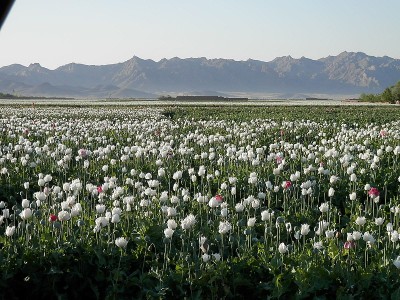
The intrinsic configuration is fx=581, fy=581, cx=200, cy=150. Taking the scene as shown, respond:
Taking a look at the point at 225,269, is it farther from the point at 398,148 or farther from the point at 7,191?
the point at 398,148

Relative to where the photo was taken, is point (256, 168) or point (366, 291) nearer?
point (366, 291)

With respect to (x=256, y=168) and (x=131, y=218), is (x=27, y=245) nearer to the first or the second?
(x=131, y=218)

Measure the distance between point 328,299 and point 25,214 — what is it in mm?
3279

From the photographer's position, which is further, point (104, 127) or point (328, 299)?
point (104, 127)

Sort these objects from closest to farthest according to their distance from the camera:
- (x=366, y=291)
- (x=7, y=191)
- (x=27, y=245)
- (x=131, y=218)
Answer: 1. (x=366, y=291)
2. (x=27, y=245)
3. (x=131, y=218)
4. (x=7, y=191)

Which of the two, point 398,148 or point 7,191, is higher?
point 398,148

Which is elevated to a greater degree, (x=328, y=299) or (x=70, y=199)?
(x=70, y=199)

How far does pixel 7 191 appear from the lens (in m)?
10.7

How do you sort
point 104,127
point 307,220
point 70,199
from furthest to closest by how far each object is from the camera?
point 104,127, point 307,220, point 70,199

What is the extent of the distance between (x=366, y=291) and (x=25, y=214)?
359cm

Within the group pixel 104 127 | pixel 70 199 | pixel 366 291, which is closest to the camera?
pixel 366 291

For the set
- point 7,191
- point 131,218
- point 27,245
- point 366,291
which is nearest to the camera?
point 366,291

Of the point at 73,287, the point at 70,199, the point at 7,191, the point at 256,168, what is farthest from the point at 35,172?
the point at 73,287

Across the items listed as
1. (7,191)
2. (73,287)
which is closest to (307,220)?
(73,287)
